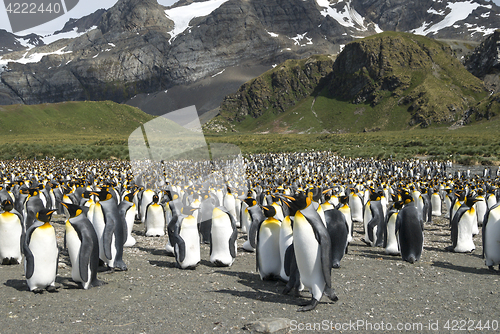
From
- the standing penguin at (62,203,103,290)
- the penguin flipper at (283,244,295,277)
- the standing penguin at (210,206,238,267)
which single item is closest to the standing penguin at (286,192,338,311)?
the penguin flipper at (283,244,295,277)

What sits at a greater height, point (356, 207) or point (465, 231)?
point (465, 231)

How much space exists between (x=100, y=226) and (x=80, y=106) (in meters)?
102

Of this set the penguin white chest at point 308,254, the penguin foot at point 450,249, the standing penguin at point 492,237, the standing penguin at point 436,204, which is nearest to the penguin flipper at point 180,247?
the penguin white chest at point 308,254

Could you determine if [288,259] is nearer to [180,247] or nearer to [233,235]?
[233,235]

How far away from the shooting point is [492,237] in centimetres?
644

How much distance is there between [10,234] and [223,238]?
11.8 feet

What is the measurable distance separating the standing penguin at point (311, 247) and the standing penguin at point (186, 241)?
226 centimetres

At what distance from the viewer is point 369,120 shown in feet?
414

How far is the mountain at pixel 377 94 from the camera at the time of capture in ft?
383

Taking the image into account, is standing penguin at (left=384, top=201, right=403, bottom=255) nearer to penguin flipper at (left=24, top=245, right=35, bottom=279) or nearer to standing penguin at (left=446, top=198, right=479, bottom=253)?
standing penguin at (left=446, top=198, right=479, bottom=253)

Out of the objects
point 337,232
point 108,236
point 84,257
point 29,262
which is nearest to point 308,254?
point 337,232

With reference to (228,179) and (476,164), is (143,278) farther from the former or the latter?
(476,164)

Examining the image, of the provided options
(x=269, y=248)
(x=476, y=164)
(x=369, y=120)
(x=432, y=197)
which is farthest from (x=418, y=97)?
(x=269, y=248)

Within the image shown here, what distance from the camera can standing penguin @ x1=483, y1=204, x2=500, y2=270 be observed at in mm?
6414
